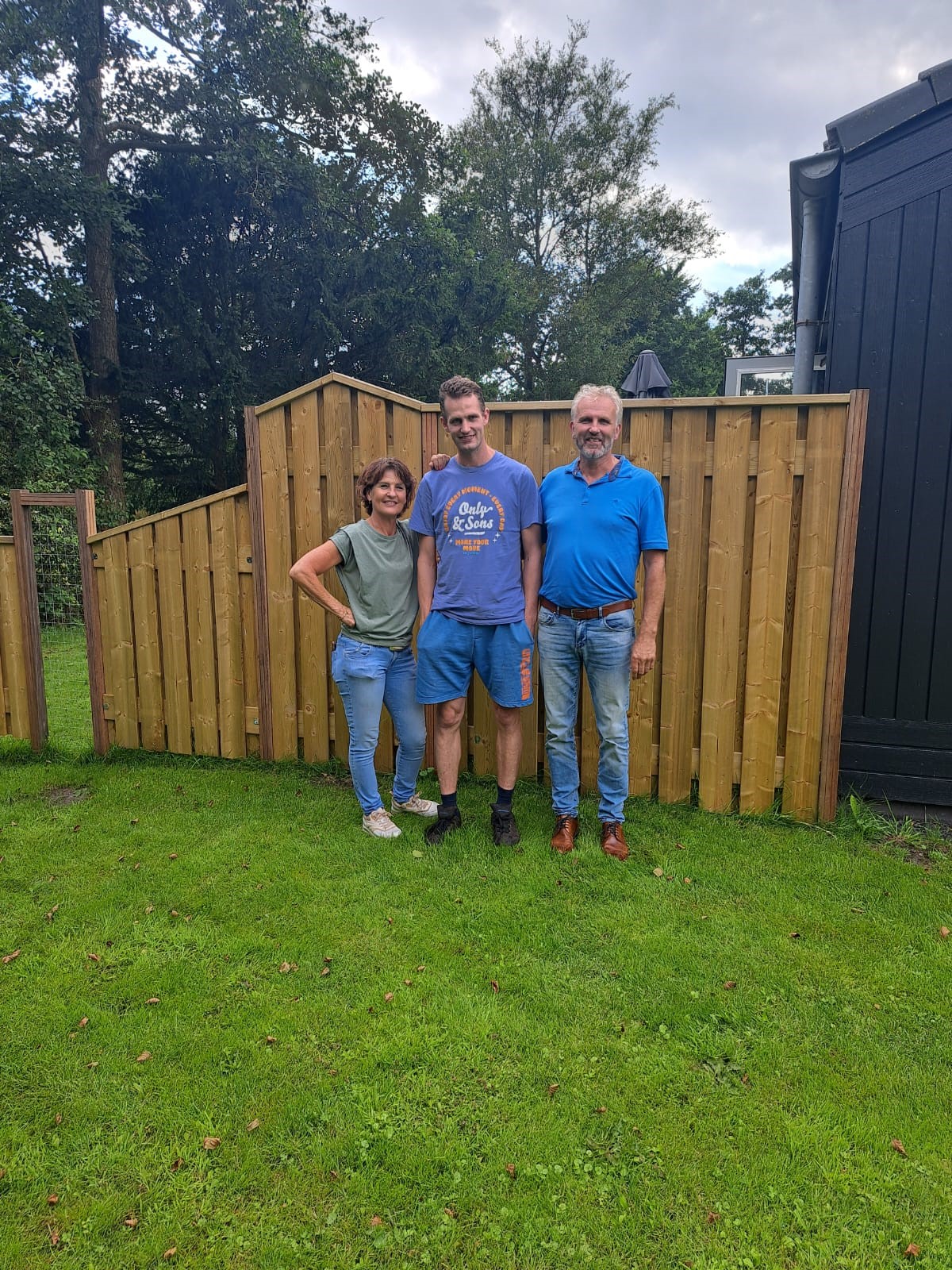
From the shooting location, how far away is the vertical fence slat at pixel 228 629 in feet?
12.6

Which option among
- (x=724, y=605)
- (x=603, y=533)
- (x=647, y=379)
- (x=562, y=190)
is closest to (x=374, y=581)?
(x=603, y=533)

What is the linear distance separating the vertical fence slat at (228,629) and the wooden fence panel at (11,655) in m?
1.24

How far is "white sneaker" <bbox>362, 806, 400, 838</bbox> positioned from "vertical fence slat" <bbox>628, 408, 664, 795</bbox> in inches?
46.0

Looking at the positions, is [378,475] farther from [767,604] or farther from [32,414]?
[32,414]

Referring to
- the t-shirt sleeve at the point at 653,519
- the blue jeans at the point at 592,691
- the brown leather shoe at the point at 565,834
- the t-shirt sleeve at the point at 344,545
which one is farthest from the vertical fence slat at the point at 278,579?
the t-shirt sleeve at the point at 653,519

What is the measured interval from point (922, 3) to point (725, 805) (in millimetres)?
5487

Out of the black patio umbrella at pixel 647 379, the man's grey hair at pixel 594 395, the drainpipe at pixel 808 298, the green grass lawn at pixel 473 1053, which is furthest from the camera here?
the black patio umbrella at pixel 647 379

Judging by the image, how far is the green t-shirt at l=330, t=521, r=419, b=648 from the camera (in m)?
2.99

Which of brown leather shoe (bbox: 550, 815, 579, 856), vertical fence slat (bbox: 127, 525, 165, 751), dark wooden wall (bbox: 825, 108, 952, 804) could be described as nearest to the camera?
brown leather shoe (bbox: 550, 815, 579, 856)

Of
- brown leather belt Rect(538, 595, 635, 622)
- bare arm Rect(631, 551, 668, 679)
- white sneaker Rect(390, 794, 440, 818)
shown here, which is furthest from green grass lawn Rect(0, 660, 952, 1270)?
brown leather belt Rect(538, 595, 635, 622)

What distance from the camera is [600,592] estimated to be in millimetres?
2789

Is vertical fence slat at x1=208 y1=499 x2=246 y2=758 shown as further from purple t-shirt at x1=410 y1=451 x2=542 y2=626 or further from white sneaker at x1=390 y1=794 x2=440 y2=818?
purple t-shirt at x1=410 y1=451 x2=542 y2=626

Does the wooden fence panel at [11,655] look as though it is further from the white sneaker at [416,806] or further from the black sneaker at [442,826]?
the black sneaker at [442,826]

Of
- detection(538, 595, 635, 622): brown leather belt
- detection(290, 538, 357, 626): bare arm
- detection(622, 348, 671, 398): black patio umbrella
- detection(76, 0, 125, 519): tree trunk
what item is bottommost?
detection(538, 595, 635, 622): brown leather belt
